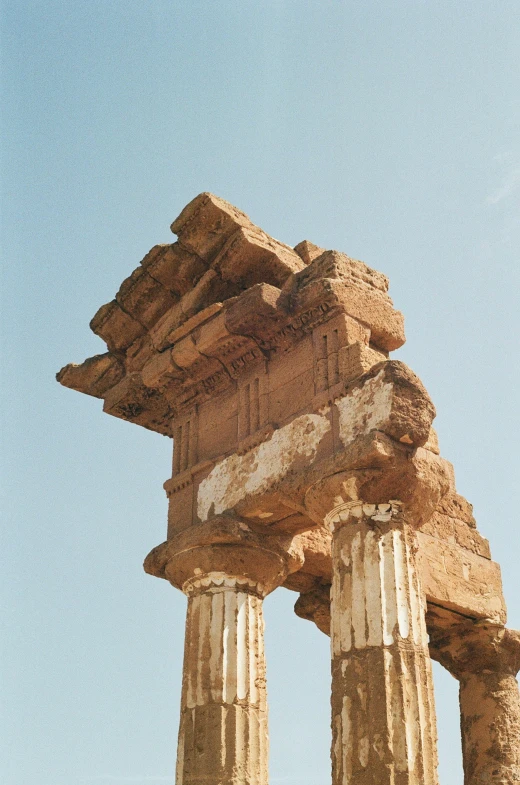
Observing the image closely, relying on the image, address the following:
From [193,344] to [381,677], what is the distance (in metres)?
4.31

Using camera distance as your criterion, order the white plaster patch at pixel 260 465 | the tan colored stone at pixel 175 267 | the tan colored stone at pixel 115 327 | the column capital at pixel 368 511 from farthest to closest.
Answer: the tan colored stone at pixel 115 327 < the tan colored stone at pixel 175 267 < the white plaster patch at pixel 260 465 < the column capital at pixel 368 511

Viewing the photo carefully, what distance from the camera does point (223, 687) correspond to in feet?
29.8

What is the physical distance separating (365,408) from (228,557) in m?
2.07

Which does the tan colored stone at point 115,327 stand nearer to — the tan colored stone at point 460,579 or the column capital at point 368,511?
Answer: the tan colored stone at point 460,579

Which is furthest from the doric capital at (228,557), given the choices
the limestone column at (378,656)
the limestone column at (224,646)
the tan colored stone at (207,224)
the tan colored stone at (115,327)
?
the tan colored stone at (207,224)

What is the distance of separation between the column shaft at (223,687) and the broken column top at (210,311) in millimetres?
2401

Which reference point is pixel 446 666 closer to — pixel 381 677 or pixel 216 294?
pixel 381 677

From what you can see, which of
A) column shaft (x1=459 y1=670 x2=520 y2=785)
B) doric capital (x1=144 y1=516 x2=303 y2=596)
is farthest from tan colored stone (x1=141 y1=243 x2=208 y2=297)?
column shaft (x1=459 y1=670 x2=520 y2=785)

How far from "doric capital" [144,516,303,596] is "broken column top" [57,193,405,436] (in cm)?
185

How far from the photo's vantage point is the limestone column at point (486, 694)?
10875mm

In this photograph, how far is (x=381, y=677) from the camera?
7613 millimetres

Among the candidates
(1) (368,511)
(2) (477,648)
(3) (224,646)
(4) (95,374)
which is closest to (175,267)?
(4) (95,374)

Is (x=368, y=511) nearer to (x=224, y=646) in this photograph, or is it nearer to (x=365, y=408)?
(x=365, y=408)

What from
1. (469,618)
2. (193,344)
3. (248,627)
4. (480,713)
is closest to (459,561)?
(469,618)
